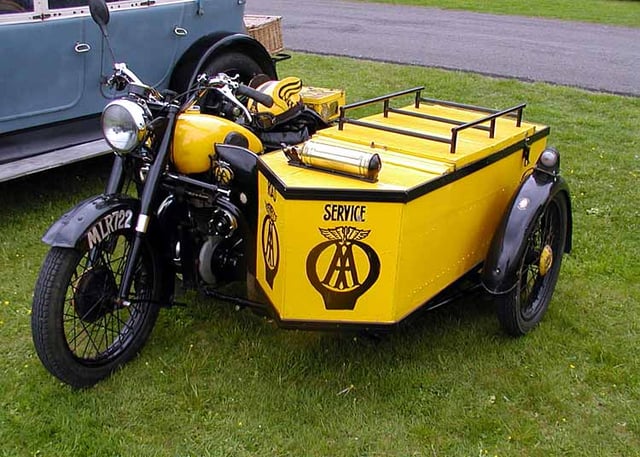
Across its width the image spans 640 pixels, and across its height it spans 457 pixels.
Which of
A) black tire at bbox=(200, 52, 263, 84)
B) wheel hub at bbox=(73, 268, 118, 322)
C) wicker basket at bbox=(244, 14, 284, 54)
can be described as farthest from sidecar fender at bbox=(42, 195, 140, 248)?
wicker basket at bbox=(244, 14, 284, 54)

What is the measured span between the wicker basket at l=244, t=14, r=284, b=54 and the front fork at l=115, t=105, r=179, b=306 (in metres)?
4.14

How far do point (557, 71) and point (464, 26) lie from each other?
4591mm

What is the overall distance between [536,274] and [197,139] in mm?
1696

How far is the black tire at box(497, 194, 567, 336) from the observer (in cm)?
319

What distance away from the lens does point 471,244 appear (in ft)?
10.2

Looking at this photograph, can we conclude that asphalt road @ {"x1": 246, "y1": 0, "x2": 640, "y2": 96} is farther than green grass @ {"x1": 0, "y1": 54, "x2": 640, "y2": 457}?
Yes

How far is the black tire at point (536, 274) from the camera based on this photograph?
3186 millimetres

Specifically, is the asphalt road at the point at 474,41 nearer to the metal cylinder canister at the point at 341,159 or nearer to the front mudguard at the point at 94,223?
the metal cylinder canister at the point at 341,159

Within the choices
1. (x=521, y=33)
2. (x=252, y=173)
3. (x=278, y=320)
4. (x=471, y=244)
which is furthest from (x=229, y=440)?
(x=521, y=33)

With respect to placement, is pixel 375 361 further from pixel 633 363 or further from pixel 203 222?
pixel 633 363

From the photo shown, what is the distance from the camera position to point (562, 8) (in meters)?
17.0

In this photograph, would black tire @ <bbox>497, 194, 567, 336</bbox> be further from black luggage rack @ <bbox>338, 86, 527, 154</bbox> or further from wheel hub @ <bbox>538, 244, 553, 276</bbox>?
black luggage rack @ <bbox>338, 86, 527, 154</bbox>

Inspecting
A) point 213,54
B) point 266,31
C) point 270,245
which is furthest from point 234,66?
point 270,245

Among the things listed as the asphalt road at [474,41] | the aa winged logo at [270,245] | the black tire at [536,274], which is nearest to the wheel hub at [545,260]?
the black tire at [536,274]
